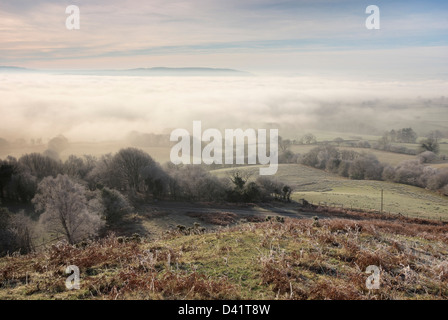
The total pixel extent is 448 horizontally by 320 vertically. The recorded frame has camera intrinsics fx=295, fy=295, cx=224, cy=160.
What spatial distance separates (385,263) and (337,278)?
6.63 ft

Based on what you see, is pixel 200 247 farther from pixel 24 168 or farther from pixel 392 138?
pixel 392 138

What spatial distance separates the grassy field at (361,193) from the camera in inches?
1901

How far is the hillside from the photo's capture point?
7445 mm

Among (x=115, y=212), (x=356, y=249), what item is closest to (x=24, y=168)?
(x=115, y=212)

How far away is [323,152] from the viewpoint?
93625mm

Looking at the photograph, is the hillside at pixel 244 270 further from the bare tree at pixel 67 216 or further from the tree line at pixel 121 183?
the tree line at pixel 121 183

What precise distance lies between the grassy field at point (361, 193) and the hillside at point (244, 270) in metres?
40.3

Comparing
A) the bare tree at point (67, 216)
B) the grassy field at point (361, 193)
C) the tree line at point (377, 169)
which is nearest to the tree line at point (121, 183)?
the bare tree at point (67, 216)

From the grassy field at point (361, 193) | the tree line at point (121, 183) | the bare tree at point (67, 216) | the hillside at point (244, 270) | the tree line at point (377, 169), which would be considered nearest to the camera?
the hillside at point (244, 270)

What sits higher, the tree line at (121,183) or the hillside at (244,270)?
the hillside at (244,270)

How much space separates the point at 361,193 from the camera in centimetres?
6150

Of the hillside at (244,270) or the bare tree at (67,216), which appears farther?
the bare tree at (67,216)

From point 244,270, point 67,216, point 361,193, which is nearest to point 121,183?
point 67,216

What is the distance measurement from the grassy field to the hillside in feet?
132
